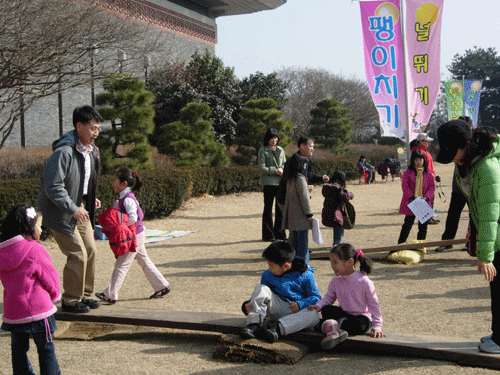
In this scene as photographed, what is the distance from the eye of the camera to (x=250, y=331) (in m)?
3.88

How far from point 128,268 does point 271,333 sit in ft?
6.70

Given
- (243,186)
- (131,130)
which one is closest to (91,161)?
(131,130)

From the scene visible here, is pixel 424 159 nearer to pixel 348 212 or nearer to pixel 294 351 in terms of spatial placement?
pixel 348 212

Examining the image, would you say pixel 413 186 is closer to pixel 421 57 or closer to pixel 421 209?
pixel 421 209

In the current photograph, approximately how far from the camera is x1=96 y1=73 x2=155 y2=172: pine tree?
46.3 ft

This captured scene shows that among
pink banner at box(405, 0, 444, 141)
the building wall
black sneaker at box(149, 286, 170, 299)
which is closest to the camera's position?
black sneaker at box(149, 286, 170, 299)

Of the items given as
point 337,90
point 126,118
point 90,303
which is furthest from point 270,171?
point 337,90

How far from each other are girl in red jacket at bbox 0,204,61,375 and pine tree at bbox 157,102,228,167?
1345cm

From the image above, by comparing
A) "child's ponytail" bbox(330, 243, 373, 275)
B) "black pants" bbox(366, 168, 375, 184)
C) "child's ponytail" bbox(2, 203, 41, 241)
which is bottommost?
"child's ponytail" bbox(330, 243, 373, 275)

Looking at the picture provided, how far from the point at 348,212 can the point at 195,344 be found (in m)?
3.46

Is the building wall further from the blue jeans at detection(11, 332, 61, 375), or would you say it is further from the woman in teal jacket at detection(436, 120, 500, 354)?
the woman in teal jacket at detection(436, 120, 500, 354)

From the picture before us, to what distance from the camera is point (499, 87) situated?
171 ft

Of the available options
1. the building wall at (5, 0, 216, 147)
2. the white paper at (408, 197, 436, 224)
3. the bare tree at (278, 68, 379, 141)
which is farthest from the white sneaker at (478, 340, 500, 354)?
the bare tree at (278, 68, 379, 141)

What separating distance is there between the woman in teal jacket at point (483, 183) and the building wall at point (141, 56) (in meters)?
11.8
